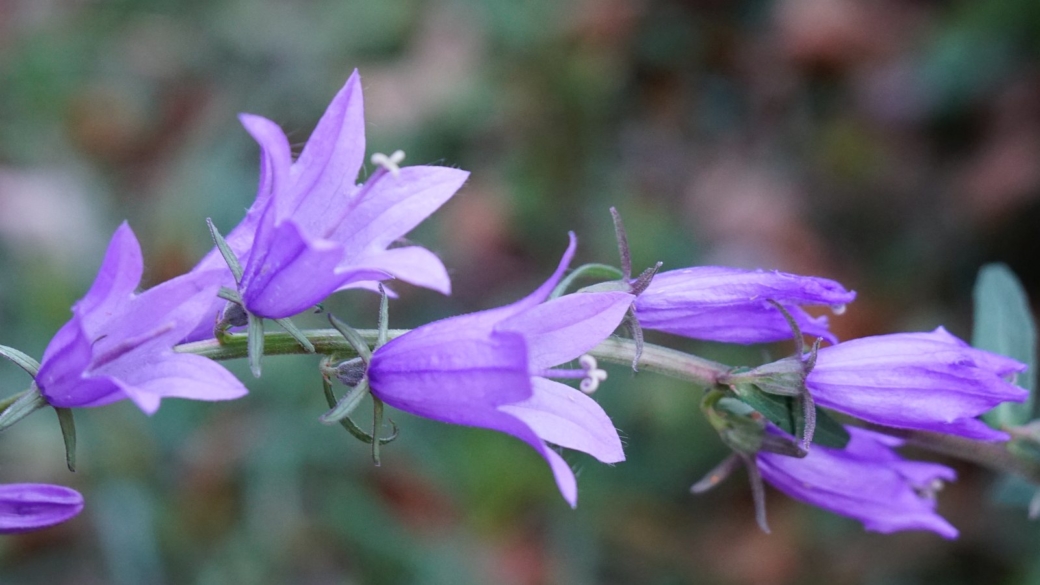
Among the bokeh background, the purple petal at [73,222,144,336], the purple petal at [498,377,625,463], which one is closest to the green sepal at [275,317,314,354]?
the purple petal at [73,222,144,336]

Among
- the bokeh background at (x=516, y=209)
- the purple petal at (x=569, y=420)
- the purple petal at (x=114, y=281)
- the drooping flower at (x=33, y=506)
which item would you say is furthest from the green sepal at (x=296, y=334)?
the bokeh background at (x=516, y=209)

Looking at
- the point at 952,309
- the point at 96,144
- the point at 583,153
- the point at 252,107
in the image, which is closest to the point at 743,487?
the point at 952,309

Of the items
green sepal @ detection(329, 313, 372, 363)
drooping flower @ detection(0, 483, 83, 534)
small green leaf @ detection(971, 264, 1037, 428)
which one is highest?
green sepal @ detection(329, 313, 372, 363)

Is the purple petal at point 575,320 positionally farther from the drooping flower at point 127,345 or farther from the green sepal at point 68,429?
the green sepal at point 68,429

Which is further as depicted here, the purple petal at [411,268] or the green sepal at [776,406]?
the green sepal at [776,406]

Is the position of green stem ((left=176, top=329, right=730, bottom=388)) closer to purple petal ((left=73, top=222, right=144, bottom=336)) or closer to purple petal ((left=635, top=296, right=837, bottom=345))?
purple petal ((left=635, top=296, right=837, bottom=345))

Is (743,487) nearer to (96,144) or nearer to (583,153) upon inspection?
(583,153)

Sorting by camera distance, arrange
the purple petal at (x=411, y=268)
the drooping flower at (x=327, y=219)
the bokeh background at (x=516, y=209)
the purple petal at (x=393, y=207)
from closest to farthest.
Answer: the purple petal at (x=411, y=268), the drooping flower at (x=327, y=219), the purple petal at (x=393, y=207), the bokeh background at (x=516, y=209)
